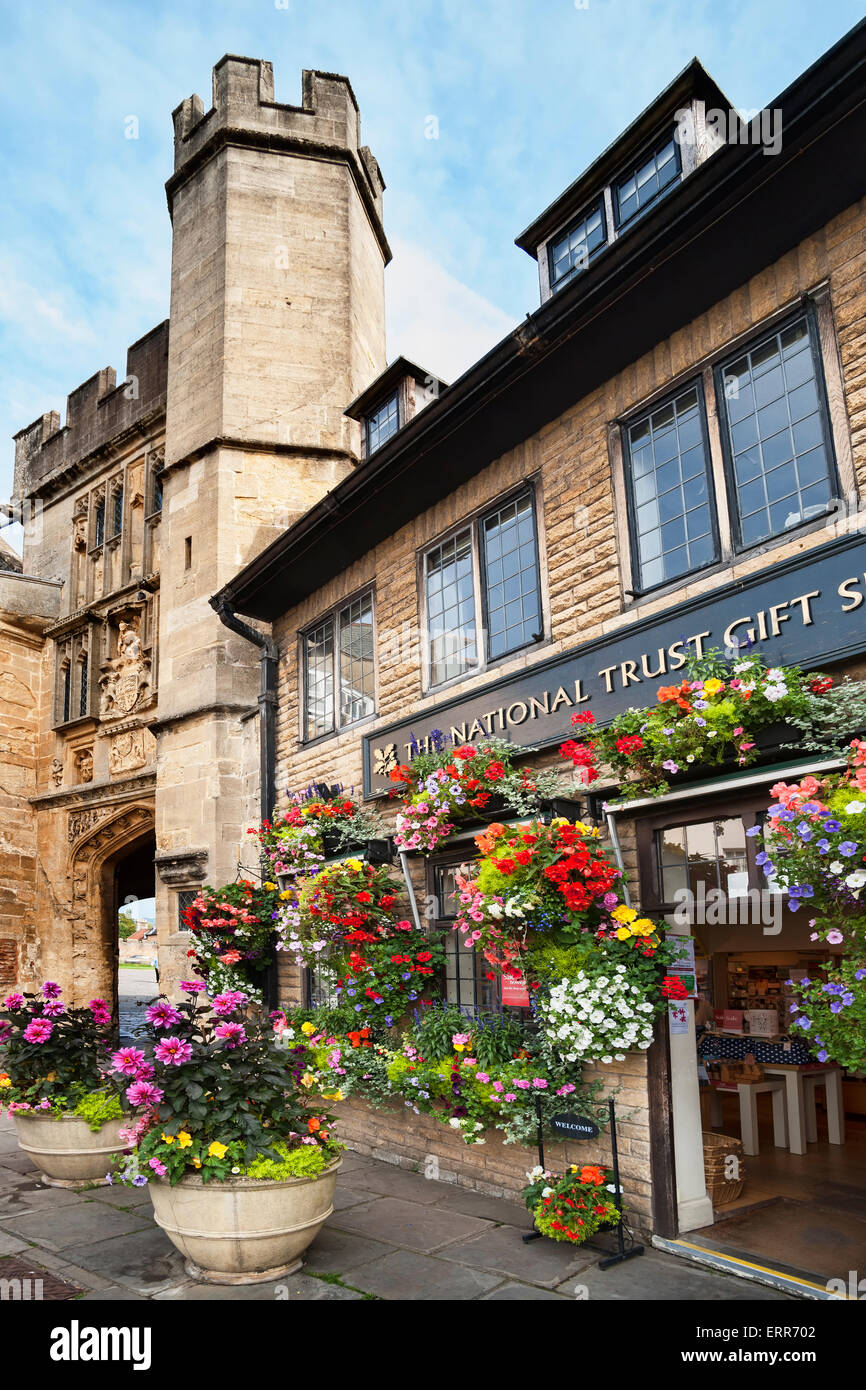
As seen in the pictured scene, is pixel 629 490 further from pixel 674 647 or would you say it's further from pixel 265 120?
pixel 265 120

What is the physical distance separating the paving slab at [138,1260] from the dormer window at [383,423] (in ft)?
27.1

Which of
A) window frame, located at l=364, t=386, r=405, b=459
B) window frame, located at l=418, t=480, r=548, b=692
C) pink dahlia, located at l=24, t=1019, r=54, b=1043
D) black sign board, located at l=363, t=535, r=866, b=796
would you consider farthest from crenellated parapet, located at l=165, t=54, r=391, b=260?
pink dahlia, located at l=24, t=1019, r=54, b=1043

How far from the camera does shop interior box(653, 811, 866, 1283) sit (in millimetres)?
5812

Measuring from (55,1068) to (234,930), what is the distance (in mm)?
2813

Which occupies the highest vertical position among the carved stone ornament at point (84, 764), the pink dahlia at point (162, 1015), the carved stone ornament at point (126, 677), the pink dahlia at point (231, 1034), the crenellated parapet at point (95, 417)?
the crenellated parapet at point (95, 417)

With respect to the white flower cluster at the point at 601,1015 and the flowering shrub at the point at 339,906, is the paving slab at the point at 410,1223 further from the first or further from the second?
the flowering shrub at the point at 339,906

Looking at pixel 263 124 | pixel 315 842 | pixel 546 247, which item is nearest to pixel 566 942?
pixel 315 842

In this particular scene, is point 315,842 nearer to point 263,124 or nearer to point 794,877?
point 794,877

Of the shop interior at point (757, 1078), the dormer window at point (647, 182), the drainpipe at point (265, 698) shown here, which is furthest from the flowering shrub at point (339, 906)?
the dormer window at point (647, 182)

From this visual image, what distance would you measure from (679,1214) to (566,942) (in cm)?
176

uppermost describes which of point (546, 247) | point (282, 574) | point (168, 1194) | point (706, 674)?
point (546, 247)

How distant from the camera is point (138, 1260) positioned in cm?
577

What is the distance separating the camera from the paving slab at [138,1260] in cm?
534

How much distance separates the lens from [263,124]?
47.3 ft
